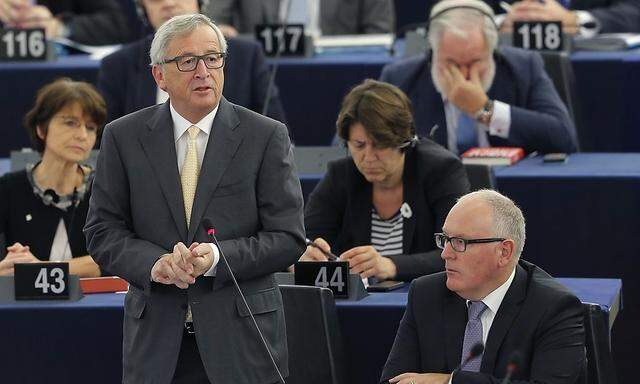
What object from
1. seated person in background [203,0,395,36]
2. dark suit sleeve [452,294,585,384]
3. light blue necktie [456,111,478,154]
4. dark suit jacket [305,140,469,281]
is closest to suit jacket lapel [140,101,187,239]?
dark suit sleeve [452,294,585,384]

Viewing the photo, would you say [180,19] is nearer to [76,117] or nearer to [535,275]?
[535,275]

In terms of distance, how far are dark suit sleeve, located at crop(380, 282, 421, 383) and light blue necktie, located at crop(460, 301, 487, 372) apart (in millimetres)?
117

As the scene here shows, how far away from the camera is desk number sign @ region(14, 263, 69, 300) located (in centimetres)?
398

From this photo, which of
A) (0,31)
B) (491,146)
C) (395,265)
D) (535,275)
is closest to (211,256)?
(535,275)

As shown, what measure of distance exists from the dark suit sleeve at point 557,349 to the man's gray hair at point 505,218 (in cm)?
16

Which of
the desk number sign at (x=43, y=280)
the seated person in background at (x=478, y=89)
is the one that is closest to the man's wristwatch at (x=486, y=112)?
the seated person in background at (x=478, y=89)

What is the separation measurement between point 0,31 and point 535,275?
3541mm

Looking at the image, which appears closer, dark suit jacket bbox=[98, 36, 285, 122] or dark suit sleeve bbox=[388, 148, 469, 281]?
dark suit sleeve bbox=[388, 148, 469, 281]

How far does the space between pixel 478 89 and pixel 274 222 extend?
2014mm

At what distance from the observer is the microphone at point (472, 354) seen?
9.78 ft

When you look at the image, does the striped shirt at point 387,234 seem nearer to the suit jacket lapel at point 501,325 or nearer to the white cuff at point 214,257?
the suit jacket lapel at point 501,325

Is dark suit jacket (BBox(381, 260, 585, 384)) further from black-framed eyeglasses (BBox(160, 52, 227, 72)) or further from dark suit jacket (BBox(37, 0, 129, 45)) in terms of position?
dark suit jacket (BBox(37, 0, 129, 45))

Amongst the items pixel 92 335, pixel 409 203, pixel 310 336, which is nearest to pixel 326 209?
pixel 409 203

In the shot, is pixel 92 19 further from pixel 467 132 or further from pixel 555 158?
pixel 555 158
